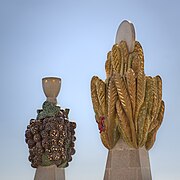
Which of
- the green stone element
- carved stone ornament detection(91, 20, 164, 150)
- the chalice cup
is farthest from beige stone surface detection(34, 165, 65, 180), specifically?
the chalice cup

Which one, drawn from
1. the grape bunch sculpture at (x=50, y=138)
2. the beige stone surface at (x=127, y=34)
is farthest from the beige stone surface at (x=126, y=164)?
the beige stone surface at (x=127, y=34)

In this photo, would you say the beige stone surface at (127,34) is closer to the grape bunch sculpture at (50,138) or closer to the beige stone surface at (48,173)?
the grape bunch sculpture at (50,138)

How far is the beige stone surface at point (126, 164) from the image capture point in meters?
11.5

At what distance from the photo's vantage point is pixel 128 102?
11695 millimetres

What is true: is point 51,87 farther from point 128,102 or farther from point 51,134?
point 128,102

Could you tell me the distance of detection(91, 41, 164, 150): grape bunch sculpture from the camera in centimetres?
1166

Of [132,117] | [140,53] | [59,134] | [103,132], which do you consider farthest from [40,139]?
[140,53]

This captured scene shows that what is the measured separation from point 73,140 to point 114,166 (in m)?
1.78

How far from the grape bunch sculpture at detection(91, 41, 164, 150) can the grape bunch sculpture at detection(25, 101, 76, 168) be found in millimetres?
1037

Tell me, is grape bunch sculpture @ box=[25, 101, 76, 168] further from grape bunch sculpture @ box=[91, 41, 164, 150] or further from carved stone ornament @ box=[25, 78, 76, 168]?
grape bunch sculpture @ box=[91, 41, 164, 150]

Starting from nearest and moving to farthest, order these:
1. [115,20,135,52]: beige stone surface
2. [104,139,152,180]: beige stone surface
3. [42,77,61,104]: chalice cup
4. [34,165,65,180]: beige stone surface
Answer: [104,139,152,180]: beige stone surface, [115,20,135,52]: beige stone surface, [34,165,65,180]: beige stone surface, [42,77,61,104]: chalice cup

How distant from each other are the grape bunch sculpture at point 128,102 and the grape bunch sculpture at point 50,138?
1037mm

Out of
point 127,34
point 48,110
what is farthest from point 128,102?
point 48,110

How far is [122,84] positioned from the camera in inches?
464
